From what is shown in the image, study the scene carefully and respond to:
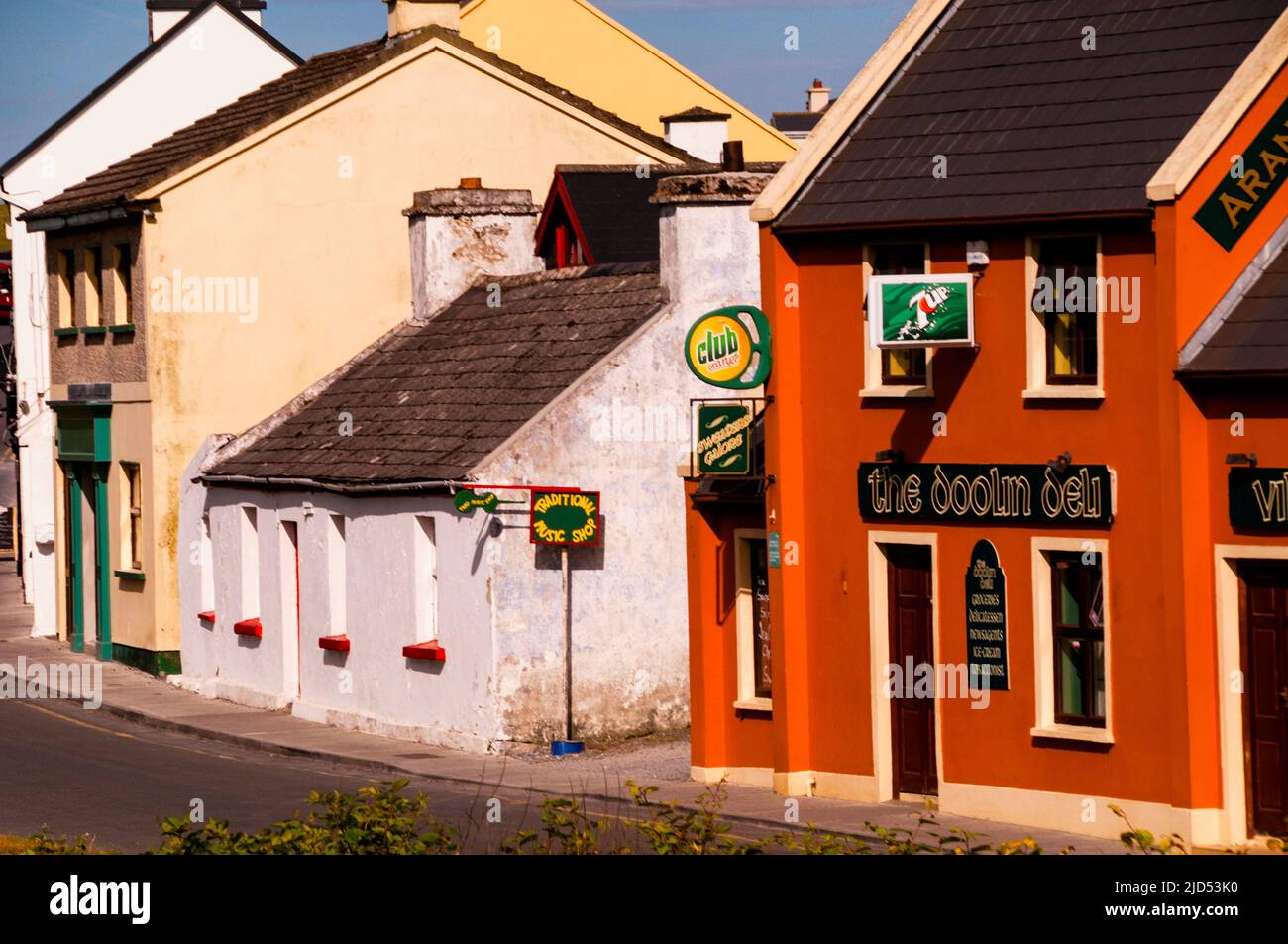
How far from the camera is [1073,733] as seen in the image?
1936cm

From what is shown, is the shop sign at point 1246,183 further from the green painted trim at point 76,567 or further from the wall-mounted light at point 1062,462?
the green painted trim at point 76,567

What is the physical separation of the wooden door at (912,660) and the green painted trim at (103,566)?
62.5 ft

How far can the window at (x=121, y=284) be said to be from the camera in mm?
35781

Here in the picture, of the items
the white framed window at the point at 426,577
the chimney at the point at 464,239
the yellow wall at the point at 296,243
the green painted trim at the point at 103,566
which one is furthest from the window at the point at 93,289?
the white framed window at the point at 426,577

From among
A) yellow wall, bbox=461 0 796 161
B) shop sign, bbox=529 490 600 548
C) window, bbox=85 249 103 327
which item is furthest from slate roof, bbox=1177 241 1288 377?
A: yellow wall, bbox=461 0 796 161

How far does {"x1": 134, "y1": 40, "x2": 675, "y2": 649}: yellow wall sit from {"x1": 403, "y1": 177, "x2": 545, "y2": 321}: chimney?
3.42 metres

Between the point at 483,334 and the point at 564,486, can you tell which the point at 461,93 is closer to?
the point at 483,334

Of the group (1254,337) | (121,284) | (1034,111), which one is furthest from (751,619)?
(121,284)

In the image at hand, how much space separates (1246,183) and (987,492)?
3.55 meters

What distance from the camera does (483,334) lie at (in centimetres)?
2981

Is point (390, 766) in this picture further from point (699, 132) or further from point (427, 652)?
point (699, 132)
